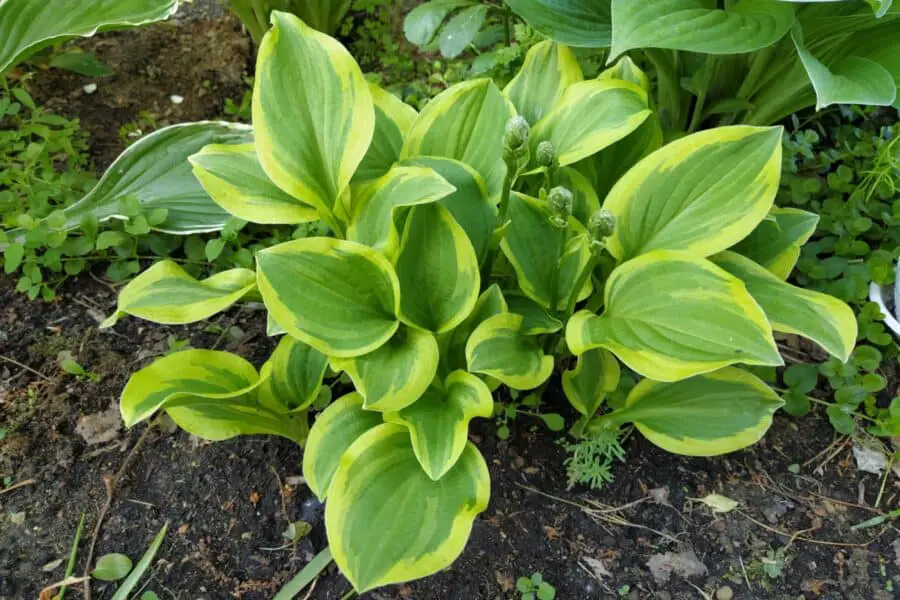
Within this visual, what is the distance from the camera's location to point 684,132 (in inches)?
60.5

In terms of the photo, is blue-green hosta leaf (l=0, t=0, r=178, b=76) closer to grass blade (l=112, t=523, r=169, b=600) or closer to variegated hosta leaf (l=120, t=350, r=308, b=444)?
variegated hosta leaf (l=120, t=350, r=308, b=444)

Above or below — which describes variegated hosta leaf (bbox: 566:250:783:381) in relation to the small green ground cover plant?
above

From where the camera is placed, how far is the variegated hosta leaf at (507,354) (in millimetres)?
976

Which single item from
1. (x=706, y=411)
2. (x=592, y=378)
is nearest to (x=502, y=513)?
(x=592, y=378)

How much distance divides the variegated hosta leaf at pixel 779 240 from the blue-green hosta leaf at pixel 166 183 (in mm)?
1013

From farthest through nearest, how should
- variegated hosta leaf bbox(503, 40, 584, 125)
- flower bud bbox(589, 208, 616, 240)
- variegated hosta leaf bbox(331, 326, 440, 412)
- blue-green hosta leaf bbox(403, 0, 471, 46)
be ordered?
blue-green hosta leaf bbox(403, 0, 471, 46) → variegated hosta leaf bbox(503, 40, 584, 125) → variegated hosta leaf bbox(331, 326, 440, 412) → flower bud bbox(589, 208, 616, 240)

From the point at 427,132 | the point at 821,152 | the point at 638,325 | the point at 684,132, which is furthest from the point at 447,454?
the point at 821,152

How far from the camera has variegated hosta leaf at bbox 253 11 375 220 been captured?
105 centimetres

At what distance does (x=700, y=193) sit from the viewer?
3.38 feet

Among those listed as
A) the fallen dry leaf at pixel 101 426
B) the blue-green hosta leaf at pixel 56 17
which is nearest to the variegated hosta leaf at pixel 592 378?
the fallen dry leaf at pixel 101 426

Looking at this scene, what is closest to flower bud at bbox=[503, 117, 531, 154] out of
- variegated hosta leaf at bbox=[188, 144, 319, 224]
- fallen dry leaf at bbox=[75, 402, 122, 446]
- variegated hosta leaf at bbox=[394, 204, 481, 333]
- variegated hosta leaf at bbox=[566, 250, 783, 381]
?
variegated hosta leaf at bbox=[394, 204, 481, 333]

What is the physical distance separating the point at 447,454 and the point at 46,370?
88cm

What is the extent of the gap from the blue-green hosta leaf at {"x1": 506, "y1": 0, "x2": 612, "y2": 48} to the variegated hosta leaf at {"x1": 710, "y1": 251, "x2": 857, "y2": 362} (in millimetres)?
488

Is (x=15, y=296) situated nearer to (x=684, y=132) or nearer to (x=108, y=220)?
(x=108, y=220)
